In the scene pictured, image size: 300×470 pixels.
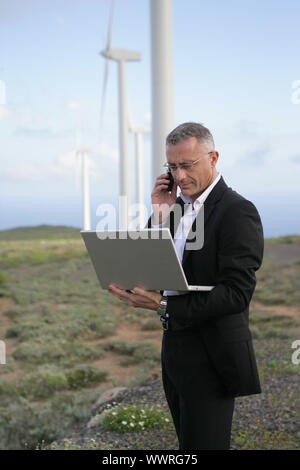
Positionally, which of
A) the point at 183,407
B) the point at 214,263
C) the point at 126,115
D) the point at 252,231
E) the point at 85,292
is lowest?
the point at 85,292

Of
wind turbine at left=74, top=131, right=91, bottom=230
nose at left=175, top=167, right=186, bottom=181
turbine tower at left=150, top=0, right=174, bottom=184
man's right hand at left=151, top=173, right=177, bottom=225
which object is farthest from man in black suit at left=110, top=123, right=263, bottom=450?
wind turbine at left=74, top=131, right=91, bottom=230

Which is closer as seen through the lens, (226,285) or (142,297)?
(226,285)

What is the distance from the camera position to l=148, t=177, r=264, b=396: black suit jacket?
3047mm

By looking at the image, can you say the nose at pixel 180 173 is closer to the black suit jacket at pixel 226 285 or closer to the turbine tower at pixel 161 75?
the black suit jacket at pixel 226 285

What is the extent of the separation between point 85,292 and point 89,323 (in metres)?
6.21

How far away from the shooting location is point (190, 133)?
3.23 m

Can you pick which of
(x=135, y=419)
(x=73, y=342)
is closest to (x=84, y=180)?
(x=73, y=342)

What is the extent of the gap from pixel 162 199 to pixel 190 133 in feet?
2.76

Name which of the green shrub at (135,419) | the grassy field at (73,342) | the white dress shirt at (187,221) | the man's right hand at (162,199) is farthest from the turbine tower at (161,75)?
the white dress shirt at (187,221)

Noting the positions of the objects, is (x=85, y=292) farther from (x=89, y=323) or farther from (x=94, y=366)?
(x=94, y=366)

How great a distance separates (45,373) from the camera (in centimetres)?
1160

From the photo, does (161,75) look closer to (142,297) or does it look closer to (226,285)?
(142,297)

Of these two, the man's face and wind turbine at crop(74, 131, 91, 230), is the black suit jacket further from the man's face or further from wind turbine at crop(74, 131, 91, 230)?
wind turbine at crop(74, 131, 91, 230)

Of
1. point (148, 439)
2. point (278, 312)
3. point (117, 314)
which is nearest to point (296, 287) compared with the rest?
point (278, 312)
